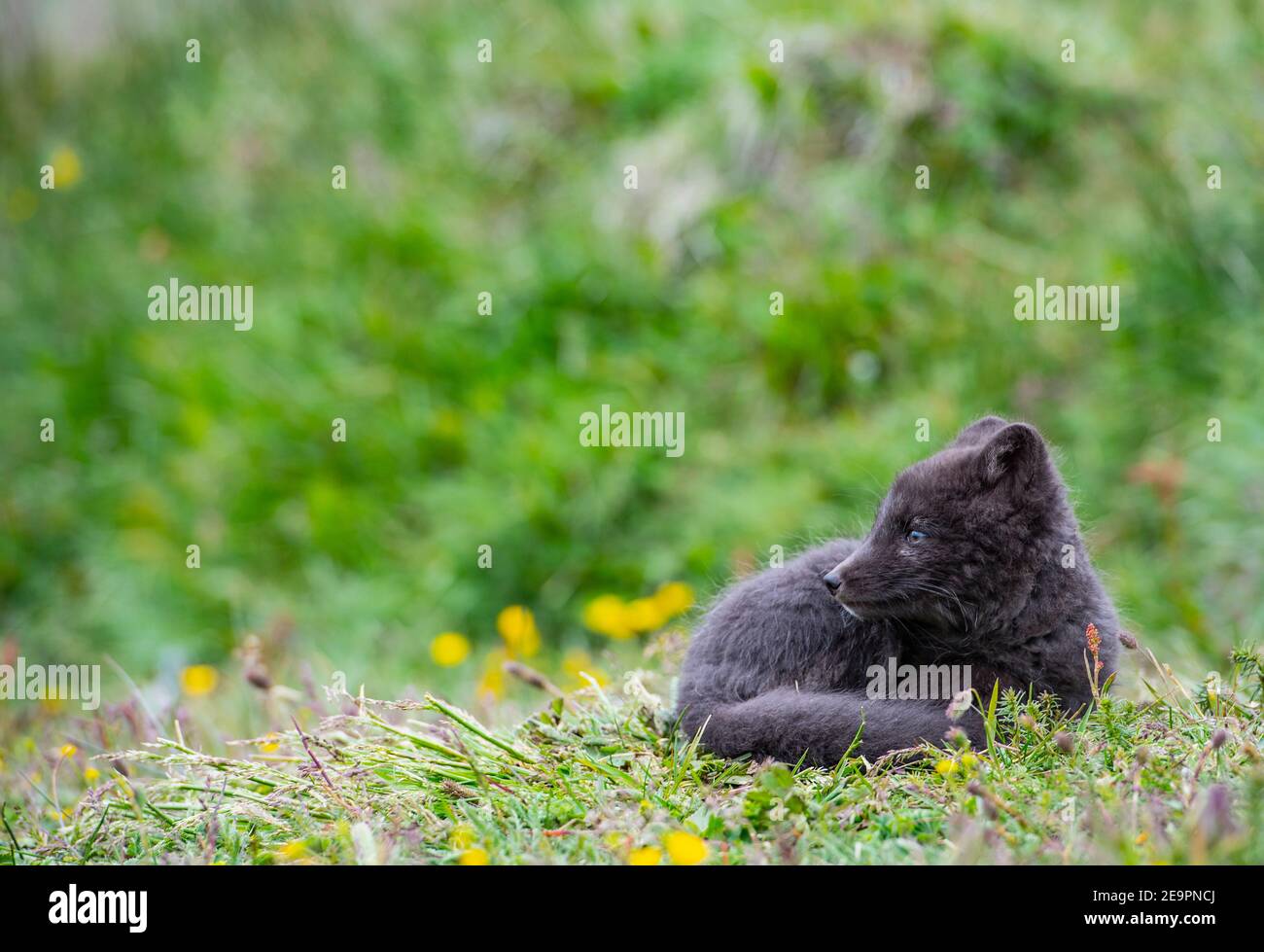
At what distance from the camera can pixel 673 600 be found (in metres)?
6.32

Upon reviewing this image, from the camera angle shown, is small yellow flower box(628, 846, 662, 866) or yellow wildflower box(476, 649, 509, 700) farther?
yellow wildflower box(476, 649, 509, 700)

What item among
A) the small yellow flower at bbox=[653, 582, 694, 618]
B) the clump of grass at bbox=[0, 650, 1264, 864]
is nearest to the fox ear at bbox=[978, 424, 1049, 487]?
the clump of grass at bbox=[0, 650, 1264, 864]

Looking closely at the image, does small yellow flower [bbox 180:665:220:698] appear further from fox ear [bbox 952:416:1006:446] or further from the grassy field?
fox ear [bbox 952:416:1006:446]

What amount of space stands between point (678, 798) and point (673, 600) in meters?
2.94

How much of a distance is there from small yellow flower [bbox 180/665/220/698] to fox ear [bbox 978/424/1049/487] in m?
3.92

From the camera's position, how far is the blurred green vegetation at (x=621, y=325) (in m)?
7.36

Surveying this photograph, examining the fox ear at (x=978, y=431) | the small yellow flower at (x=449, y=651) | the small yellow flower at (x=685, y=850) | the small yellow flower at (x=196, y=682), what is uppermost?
the fox ear at (x=978, y=431)

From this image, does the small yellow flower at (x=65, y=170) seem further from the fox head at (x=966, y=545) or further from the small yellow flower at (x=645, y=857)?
the small yellow flower at (x=645, y=857)

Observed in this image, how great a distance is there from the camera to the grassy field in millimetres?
7094

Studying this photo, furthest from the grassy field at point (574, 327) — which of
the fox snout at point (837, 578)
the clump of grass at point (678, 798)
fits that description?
the fox snout at point (837, 578)

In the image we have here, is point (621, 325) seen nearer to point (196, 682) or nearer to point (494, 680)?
point (494, 680)

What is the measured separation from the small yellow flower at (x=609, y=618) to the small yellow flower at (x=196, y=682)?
78.0 inches
